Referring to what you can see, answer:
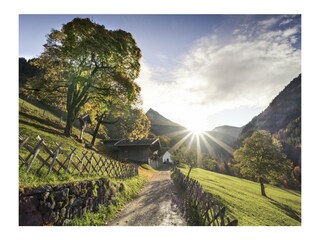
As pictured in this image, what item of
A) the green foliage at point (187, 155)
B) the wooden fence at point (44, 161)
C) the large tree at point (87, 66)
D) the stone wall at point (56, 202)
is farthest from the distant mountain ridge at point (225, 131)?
the stone wall at point (56, 202)

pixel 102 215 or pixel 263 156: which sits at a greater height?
pixel 102 215

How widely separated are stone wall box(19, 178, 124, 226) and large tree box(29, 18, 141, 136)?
6682 mm

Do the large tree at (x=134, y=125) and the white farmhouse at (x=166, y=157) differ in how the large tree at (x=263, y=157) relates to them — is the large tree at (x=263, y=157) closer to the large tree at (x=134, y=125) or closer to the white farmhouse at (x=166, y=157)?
the large tree at (x=134, y=125)

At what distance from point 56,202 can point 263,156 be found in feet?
66.8

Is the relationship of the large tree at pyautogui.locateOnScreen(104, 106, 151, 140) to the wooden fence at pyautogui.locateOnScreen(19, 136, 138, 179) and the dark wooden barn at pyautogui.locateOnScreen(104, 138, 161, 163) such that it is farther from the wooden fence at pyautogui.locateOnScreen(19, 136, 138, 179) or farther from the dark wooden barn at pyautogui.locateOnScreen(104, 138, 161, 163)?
the wooden fence at pyautogui.locateOnScreen(19, 136, 138, 179)

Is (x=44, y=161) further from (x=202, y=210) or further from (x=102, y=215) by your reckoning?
(x=202, y=210)

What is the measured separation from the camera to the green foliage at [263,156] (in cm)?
2180

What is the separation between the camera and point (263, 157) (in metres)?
22.4

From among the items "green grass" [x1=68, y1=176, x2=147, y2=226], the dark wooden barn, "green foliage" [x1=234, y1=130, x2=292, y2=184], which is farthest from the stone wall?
the dark wooden barn

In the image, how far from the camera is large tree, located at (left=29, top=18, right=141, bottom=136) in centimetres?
1173

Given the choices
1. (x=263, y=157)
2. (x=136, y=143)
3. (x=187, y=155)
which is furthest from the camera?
(x=136, y=143)

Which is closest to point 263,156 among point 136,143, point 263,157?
point 263,157

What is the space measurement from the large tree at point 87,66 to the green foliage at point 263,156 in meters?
13.9
